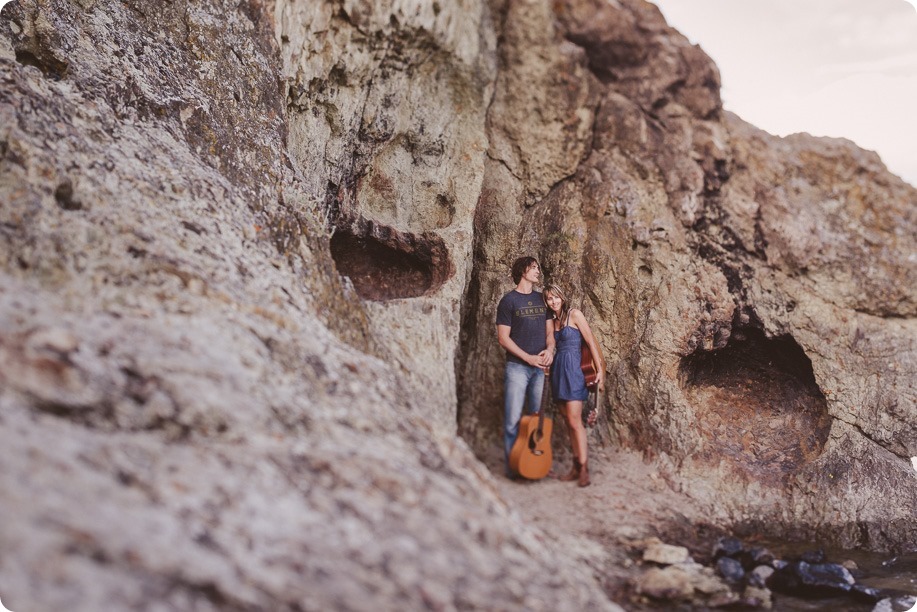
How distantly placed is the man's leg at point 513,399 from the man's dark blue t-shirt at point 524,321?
11 centimetres

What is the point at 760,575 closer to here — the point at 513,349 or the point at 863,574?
the point at 863,574

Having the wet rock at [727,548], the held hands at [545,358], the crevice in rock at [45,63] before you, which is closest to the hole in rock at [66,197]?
the crevice in rock at [45,63]

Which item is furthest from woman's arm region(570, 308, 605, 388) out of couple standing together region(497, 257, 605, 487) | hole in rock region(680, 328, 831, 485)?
hole in rock region(680, 328, 831, 485)

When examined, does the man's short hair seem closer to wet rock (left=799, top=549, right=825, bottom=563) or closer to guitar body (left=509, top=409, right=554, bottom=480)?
guitar body (left=509, top=409, right=554, bottom=480)

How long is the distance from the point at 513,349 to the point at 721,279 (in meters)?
2.65

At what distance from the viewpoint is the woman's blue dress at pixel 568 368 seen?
23.3ft

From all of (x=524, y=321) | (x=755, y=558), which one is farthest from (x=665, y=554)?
(x=524, y=321)

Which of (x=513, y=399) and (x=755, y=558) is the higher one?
(x=513, y=399)

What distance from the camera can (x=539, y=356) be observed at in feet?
23.4

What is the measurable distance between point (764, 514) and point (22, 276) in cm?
728

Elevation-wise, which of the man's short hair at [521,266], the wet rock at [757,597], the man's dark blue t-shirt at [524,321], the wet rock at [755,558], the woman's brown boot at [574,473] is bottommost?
the wet rock at [757,597]

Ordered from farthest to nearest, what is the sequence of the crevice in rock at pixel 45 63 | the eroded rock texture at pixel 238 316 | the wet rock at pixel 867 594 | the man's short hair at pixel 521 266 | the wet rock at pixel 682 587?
1. the man's short hair at pixel 521 266
2. the crevice in rock at pixel 45 63
3. the wet rock at pixel 867 594
4. the wet rock at pixel 682 587
5. the eroded rock texture at pixel 238 316

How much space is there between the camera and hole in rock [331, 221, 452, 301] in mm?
8008

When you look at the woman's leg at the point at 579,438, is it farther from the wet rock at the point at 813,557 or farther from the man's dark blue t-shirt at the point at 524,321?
the wet rock at the point at 813,557
